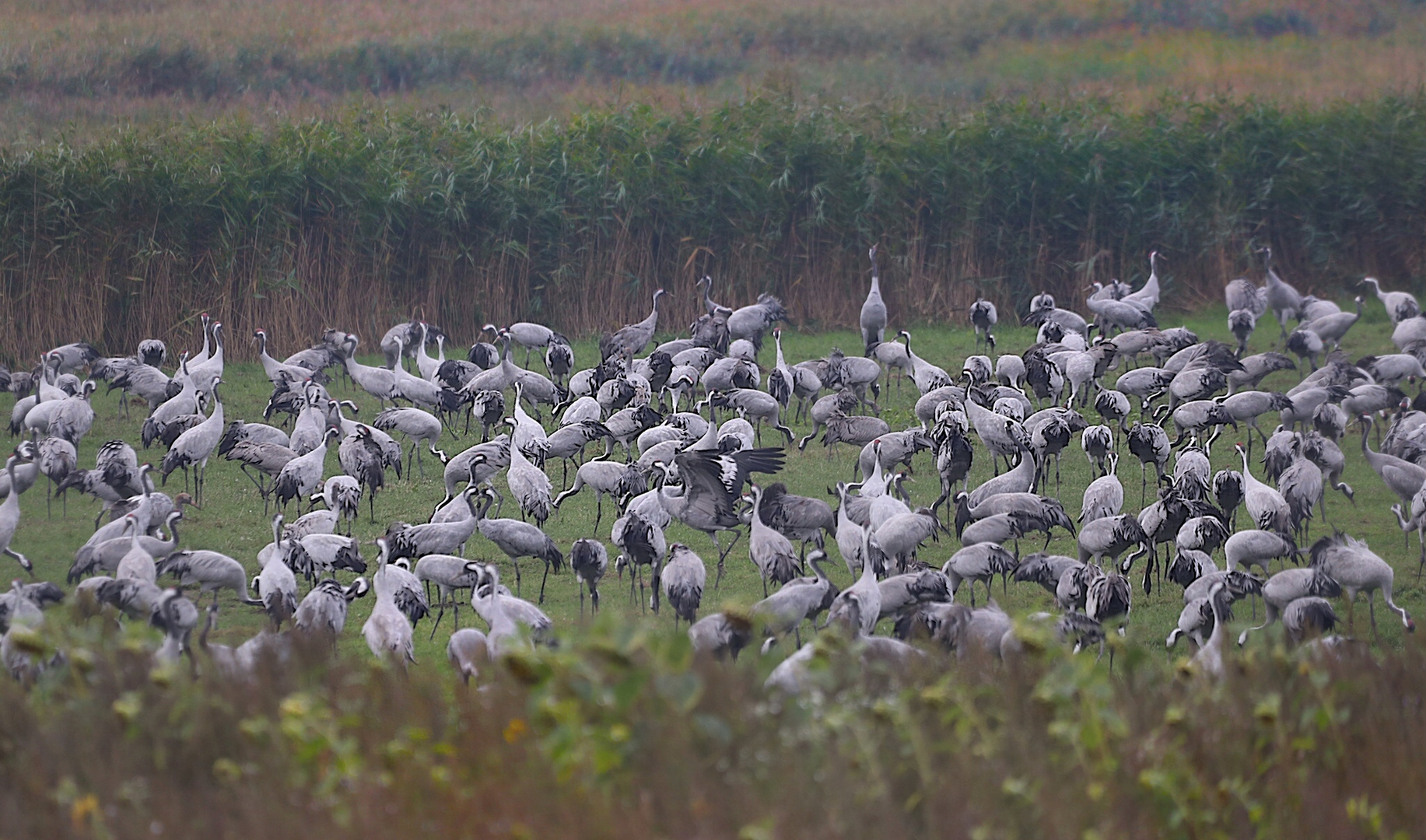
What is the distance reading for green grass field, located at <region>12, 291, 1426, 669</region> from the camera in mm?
8602

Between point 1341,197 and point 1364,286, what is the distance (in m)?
1.38

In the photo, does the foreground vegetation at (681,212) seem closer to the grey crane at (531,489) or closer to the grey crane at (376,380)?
the grey crane at (376,380)

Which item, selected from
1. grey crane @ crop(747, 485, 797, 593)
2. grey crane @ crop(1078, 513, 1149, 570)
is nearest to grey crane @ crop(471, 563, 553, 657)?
grey crane @ crop(747, 485, 797, 593)

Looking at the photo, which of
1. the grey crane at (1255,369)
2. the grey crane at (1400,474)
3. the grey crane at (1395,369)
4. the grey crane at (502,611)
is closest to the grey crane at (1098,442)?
the grey crane at (1400,474)

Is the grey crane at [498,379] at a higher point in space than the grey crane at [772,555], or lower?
lower

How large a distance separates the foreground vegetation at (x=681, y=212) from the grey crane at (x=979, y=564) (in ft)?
35.0

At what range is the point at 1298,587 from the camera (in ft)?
26.0

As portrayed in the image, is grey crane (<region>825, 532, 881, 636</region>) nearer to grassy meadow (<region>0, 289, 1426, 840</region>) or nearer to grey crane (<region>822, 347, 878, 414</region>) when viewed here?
grassy meadow (<region>0, 289, 1426, 840</region>)

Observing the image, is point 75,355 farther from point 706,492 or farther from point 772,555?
point 772,555

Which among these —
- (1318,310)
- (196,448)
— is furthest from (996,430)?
(1318,310)

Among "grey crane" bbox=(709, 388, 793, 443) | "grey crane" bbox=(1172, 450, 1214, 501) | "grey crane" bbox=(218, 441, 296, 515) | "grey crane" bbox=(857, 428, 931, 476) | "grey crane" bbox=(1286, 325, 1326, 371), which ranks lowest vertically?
"grey crane" bbox=(1286, 325, 1326, 371)

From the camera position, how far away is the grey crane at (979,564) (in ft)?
27.6

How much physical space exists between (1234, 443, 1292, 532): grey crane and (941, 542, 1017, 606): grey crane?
6.97ft

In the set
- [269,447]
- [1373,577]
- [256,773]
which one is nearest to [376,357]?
[269,447]
